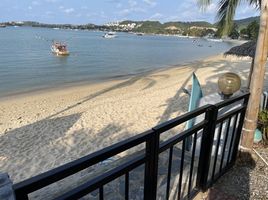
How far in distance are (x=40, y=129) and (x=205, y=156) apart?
6.64m

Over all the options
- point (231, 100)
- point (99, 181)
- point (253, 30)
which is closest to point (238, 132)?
point (231, 100)

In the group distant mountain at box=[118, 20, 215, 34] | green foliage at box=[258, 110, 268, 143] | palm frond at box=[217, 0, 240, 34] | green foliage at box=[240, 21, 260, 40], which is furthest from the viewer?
distant mountain at box=[118, 20, 215, 34]

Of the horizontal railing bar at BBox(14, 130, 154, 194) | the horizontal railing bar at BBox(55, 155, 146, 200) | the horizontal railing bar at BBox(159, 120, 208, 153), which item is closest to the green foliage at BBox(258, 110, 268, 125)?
the horizontal railing bar at BBox(159, 120, 208, 153)

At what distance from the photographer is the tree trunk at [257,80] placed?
389 cm

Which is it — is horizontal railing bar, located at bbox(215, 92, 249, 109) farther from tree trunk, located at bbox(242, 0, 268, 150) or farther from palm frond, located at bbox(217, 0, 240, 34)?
palm frond, located at bbox(217, 0, 240, 34)

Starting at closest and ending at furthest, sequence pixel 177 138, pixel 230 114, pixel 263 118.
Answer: pixel 177 138 → pixel 230 114 → pixel 263 118

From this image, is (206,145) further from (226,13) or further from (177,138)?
(226,13)

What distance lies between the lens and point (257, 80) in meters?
4.07

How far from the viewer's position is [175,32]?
187 m

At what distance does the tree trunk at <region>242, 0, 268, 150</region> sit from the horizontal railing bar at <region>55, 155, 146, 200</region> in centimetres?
258

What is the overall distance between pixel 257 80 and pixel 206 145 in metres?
1.49

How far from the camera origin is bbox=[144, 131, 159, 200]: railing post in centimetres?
218

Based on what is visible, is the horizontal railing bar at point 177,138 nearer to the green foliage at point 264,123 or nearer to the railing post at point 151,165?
the railing post at point 151,165

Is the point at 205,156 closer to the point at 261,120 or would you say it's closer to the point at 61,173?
the point at 61,173
